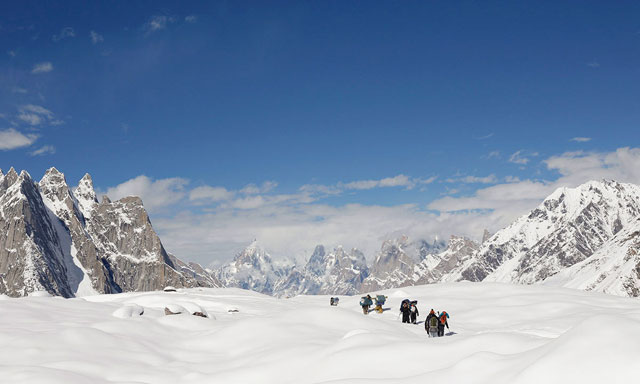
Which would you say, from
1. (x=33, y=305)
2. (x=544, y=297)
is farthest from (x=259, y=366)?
(x=544, y=297)

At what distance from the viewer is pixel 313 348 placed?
18391 mm

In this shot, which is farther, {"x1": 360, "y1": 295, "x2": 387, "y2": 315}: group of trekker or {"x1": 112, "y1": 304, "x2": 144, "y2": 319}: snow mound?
{"x1": 360, "y1": 295, "x2": 387, "y2": 315}: group of trekker

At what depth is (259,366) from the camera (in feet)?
55.8

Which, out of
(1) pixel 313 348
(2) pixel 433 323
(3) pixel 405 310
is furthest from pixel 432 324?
(1) pixel 313 348

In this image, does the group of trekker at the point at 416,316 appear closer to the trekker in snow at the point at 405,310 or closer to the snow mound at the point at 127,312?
the trekker in snow at the point at 405,310

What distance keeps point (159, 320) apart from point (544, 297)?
2812 centimetres

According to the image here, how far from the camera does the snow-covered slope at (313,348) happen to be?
1090cm

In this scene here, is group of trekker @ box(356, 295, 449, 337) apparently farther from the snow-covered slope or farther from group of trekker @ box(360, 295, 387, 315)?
the snow-covered slope

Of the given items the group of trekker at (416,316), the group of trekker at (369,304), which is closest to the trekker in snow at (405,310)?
the group of trekker at (416,316)

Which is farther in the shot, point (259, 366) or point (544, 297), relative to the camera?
point (544, 297)

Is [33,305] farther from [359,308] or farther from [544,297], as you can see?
[544,297]

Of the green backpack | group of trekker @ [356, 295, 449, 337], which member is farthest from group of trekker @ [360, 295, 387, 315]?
the green backpack

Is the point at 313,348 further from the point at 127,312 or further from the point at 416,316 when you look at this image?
the point at 127,312

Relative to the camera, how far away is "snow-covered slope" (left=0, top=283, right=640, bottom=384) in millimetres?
10898
